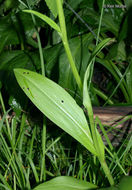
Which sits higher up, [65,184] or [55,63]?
[55,63]

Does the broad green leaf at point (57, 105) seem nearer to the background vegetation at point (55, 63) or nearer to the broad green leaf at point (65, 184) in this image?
the broad green leaf at point (65, 184)

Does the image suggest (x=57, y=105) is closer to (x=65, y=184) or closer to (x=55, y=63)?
(x=65, y=184)

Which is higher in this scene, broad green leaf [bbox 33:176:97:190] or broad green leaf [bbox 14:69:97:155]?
broad green leaf [bbox 14:69:97:155]

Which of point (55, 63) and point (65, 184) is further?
point (55, 63)

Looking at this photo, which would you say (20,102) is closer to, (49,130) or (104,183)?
(49,130)

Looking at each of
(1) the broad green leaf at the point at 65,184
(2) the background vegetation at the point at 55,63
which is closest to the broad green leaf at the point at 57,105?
(1) the broad green leaf at the point at 65,184

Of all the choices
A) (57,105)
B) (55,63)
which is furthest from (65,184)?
(55,63)

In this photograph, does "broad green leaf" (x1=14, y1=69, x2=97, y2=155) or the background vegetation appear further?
the background vegetation

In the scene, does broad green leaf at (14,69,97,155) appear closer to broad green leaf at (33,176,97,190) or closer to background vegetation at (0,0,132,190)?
broad green leaf at (33,176,97,190)

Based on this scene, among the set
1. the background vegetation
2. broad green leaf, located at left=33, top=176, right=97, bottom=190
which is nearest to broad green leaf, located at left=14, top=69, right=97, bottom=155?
broad green leaf, located at left=33, top=176, right=97, bottom=190
